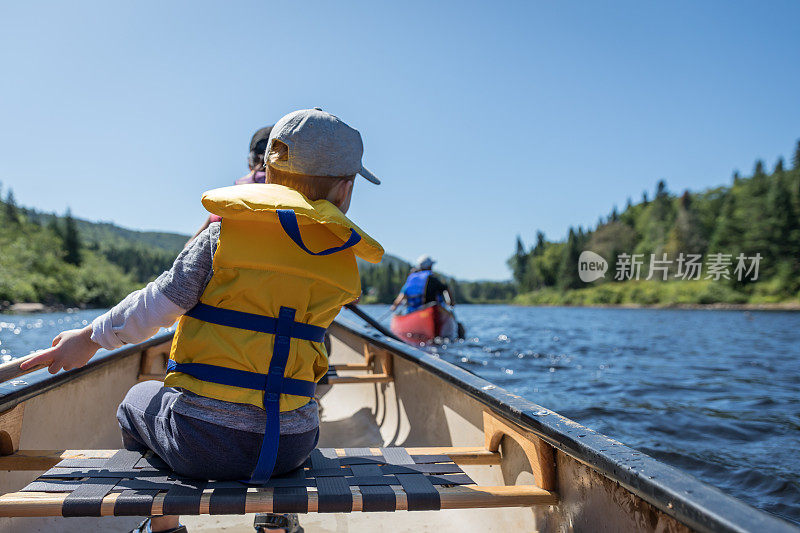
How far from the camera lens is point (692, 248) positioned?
64250 mm

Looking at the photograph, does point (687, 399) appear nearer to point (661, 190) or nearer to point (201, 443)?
point (201, 443)

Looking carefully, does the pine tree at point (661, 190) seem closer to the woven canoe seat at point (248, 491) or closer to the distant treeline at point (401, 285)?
the distant treeline at point (401, 285)

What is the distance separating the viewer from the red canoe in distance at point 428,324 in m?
11.4

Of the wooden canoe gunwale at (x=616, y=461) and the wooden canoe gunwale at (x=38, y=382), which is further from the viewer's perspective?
the wooden canoe gunwale at (x=38, y=382)

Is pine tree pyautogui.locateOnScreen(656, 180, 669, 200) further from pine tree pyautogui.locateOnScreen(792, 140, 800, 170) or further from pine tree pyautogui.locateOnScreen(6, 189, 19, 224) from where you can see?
pine tree pyautogui.locateOnScreen(6, 189, 19, 224)

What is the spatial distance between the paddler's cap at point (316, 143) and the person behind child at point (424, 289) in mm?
10160

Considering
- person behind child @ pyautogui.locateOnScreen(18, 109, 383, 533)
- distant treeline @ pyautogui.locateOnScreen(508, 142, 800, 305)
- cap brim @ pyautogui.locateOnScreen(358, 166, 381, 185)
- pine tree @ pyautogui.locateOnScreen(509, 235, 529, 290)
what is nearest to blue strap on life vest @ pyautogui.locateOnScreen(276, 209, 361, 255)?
person behind child @ pyautogui.locateOnScreen(18, 109, 383, 533)

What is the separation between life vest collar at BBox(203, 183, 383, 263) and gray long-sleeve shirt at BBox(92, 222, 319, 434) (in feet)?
0.37

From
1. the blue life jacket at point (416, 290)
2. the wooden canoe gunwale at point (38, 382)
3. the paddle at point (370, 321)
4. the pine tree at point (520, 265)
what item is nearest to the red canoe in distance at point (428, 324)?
the blue life jacket at point (416, 290)

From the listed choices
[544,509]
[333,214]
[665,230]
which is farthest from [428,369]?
[665,230]

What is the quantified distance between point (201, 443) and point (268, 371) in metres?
0.25

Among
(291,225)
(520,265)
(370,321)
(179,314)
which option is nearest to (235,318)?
(179,314)

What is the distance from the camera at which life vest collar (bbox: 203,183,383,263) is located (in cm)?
125

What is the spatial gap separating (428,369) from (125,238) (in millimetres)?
184398
